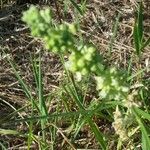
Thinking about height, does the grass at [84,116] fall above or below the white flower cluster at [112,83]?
below

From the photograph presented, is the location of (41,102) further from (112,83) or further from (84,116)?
(112,83)

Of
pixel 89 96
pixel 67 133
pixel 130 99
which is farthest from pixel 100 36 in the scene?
pixel 130 99

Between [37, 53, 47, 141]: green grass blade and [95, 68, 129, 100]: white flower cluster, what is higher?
[95, 68, 129, 100]: white flower cluster

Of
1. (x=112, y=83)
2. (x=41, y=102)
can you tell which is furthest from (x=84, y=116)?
(x=112, y=83)

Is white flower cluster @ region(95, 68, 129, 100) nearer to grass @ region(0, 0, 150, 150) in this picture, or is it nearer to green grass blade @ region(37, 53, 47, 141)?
grass @ region(0, 0, 150, 150)

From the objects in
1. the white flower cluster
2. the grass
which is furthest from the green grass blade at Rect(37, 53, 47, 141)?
the white flower cluster

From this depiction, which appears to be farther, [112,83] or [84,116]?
[84,116]

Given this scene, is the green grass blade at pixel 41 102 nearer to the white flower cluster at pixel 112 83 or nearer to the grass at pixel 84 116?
the grass at pixel 84 116

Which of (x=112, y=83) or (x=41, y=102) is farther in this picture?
(x=41, y=102)

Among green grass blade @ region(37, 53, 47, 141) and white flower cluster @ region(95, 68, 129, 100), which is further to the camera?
green grass blade @ region(37, 53, 47, 141)

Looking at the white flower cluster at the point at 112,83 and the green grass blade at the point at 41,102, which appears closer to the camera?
the white flower cluster at the point at 112,83

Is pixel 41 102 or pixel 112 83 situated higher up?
pixel 112 83

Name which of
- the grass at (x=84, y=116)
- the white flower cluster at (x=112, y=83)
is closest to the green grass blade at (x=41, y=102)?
the grass at (x=84, y=116)
